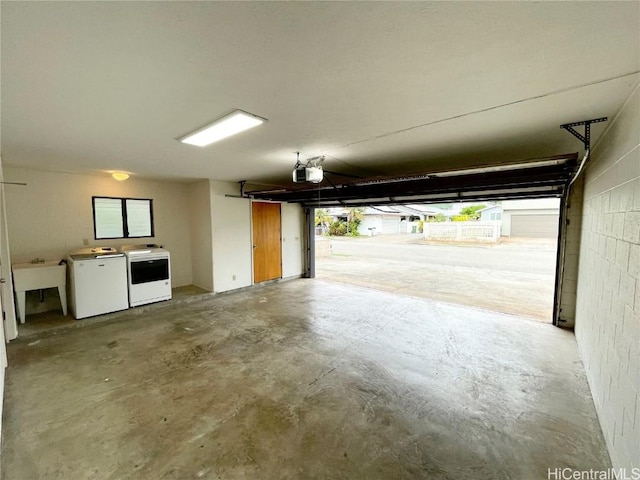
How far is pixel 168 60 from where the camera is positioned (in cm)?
138

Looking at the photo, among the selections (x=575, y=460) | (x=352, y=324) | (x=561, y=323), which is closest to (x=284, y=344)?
(x=352, y=324)

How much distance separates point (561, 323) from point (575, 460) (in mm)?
2953

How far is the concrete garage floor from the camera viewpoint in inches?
68.1

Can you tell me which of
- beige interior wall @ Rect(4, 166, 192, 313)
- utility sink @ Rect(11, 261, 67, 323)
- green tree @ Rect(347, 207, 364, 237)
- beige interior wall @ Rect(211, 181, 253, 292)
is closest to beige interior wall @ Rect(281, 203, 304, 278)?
beige interior wall @ Rect(211, 181, 253, 292)

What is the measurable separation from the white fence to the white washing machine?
1642 cm

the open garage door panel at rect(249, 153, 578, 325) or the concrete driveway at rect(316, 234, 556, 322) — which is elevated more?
the open garage door panel at rect(249, 153, 578, 325)

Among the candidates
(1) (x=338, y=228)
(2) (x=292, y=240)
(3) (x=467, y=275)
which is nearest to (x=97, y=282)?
(2) (x=292, y=240)

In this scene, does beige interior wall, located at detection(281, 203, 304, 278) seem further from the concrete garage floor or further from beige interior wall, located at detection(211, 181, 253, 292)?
the concrete garage floor

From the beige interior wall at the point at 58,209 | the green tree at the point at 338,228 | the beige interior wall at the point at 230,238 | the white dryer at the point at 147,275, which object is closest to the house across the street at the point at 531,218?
the green tree at the point at 338,228

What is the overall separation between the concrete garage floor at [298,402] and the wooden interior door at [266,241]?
252 centimetres

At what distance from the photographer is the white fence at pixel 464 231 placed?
49.4ft

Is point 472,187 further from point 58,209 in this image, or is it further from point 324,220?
point 324,220

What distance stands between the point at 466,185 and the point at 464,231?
1390 centimetres

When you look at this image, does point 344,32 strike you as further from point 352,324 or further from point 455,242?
point 455,242
